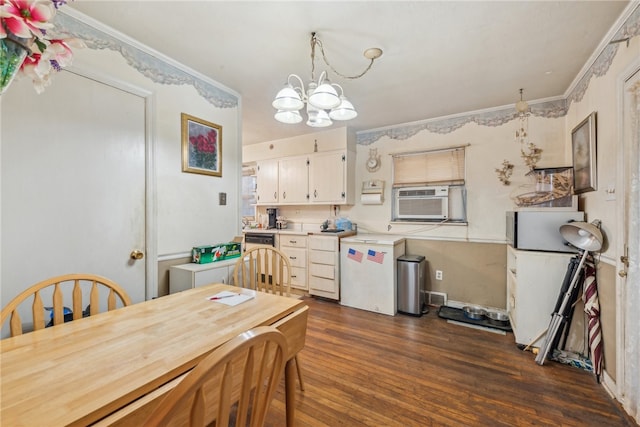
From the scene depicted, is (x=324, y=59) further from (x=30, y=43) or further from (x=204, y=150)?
(x=30, y=43)

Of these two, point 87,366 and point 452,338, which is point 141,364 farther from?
point 452,338

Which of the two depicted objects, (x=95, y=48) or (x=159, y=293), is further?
(x=159, y=293)

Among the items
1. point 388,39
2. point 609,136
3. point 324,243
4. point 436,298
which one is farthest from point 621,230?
point 324,243

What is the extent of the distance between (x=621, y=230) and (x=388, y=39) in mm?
2001

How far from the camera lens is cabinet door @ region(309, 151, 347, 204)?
3918 mm

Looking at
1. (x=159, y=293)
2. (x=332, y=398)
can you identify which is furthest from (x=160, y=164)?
(x=332, y=398)

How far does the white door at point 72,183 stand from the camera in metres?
1.50

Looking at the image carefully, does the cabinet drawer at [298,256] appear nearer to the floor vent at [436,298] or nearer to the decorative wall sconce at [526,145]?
the floor vent at [436,298]

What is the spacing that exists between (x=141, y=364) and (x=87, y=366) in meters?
0.17

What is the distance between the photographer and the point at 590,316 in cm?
206

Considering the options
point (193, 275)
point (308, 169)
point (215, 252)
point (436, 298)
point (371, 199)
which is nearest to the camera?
point (193, 275)

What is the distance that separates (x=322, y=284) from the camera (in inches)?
147

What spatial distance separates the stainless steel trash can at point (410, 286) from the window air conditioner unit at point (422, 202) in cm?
68

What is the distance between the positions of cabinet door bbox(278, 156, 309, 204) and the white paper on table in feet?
8.86
